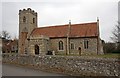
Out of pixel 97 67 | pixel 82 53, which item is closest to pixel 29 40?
pixel 82 53

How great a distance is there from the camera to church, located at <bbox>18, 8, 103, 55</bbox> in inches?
1388

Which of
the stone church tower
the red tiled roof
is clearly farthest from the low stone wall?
the stone church tower

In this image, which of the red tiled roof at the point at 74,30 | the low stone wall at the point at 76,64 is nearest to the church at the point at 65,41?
the red tiled roof at the point at 74,30

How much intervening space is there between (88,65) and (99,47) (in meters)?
17.6

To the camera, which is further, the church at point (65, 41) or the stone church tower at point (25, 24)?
the stone church tower at point (25, 24)

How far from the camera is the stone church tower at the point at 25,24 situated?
43000 millimetres

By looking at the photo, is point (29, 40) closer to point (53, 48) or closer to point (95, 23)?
point (53, 48)

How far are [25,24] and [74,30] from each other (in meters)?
13.0

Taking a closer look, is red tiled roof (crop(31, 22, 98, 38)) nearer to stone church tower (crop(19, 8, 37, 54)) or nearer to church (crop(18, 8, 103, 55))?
church (crop(18, 8, 103, 55))

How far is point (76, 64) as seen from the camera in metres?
18.5

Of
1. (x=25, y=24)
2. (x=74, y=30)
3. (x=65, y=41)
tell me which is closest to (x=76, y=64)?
(x=65, y=41)

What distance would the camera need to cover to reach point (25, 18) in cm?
4459

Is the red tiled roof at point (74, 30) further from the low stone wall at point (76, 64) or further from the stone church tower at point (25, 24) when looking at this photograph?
the low stone wall at point (76, 64)

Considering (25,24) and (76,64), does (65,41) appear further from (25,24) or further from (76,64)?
(76,64)
